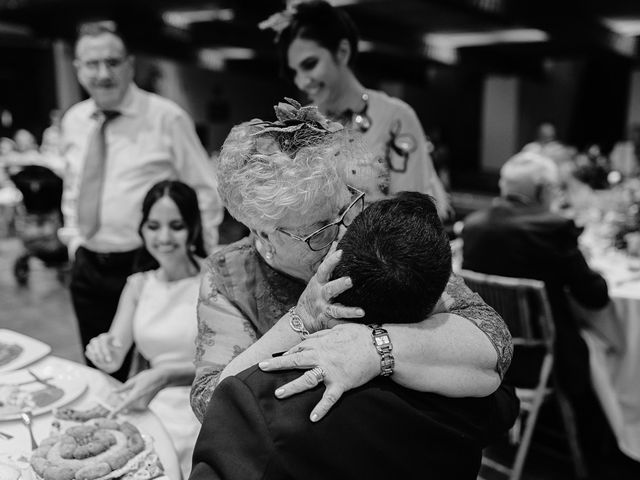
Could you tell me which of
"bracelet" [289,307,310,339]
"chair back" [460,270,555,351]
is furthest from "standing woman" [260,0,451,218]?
"bracelet" [289,307,310,339]

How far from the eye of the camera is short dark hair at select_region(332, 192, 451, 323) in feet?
2.86

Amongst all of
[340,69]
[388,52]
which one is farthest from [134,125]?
[388,52]

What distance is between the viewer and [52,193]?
5.71 m

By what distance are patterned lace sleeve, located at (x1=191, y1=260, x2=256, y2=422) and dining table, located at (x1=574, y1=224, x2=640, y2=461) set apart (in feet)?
6.57

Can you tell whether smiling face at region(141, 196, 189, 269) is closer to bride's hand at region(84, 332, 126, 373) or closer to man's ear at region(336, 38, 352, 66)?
bride's hand at region(84, 332, 126, 373)

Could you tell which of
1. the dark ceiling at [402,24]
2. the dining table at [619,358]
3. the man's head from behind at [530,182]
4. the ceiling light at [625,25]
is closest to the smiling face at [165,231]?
the man's head from behind at [530,182]

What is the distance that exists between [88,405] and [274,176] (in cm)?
87

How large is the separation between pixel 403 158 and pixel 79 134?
4.95 ft

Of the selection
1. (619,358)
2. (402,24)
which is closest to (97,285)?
(619,358)

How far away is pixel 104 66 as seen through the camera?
7.92 ft

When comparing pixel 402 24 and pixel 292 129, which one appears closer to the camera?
pixel 292 129

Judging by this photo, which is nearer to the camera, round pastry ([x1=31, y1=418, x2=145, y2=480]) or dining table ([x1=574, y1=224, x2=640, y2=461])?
round pastry ([x1=31, y1=418, x2=145, y2=480])

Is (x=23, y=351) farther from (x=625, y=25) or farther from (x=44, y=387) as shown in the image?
(x=625, y=25)

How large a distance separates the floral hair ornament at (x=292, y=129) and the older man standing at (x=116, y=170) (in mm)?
1498
